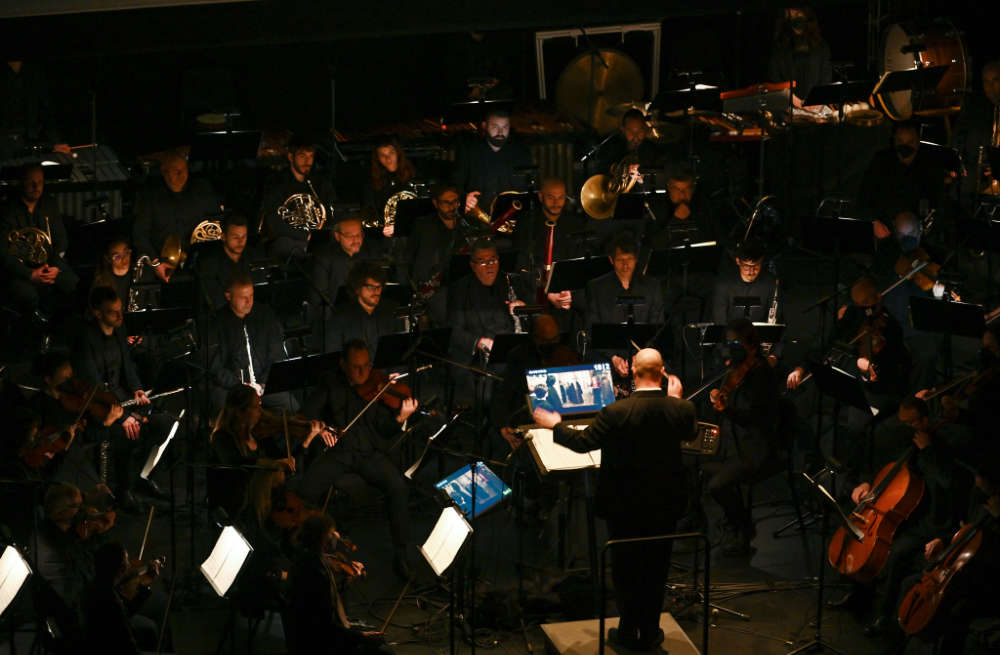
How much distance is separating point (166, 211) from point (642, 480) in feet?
15.9

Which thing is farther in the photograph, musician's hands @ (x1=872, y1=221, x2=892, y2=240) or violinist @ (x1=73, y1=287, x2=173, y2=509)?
musician's hands @ (x1=872, y1=221, x2=892, y2=240)

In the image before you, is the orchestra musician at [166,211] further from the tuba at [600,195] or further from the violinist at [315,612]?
the violinist at [315,612]

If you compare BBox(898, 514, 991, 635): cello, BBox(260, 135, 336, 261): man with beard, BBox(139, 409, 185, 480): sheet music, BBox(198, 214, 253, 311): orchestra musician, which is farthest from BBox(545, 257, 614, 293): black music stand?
BBox(898, 514, 991, 635): cello

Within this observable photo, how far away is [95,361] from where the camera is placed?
25.8ft

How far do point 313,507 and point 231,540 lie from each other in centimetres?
100

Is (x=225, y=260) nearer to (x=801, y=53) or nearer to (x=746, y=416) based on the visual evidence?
(x=746, y=416)

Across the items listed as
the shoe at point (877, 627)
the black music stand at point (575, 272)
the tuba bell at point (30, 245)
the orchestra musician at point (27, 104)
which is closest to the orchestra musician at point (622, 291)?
the black music stand at point (575, 272)

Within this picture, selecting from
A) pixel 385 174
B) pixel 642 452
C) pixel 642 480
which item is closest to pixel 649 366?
pixel 642 452

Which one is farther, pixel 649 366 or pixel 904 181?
pixel 904 181

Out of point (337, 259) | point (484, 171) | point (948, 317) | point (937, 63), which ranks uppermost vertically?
point (937, 63)

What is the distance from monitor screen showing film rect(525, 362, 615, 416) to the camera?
634cm

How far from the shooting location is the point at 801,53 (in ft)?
34.2

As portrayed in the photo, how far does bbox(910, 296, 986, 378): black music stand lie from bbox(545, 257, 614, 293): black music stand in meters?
1.94

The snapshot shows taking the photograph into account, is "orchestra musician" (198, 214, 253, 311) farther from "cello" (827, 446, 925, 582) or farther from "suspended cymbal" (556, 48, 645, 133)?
"cello" (827, 446, 925, 582)
